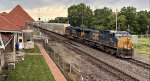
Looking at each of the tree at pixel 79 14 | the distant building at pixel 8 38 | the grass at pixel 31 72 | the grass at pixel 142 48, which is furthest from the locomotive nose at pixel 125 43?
the tree at pixel 79 14

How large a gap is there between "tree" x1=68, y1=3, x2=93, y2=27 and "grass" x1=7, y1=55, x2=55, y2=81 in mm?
108169

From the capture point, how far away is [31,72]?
2570 centimetres

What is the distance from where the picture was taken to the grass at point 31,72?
76.2 ft

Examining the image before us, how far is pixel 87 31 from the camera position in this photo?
5519 centimetres

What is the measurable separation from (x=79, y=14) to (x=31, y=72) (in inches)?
4900

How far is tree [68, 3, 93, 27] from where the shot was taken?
141 meters

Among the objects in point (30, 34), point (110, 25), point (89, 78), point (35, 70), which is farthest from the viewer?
point (110, 25)

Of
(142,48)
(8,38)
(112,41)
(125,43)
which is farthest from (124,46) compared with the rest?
(8,38)

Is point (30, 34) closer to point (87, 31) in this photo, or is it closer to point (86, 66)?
point (87, 31)

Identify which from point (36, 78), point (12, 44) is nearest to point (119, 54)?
point (12, 44)

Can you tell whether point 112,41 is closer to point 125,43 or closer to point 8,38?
point 125,43

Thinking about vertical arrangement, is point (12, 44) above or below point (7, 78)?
above

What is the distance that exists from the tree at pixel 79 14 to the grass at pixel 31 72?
108169mm

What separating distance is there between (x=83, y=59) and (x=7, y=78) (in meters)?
14.7
